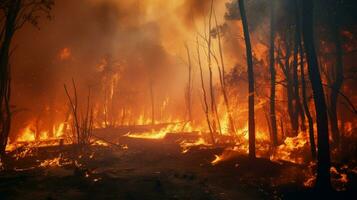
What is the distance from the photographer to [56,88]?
137 ft

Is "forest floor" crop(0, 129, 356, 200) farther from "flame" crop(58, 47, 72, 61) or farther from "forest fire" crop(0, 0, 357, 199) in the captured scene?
"flame" crop(58, 47, 72, 61)

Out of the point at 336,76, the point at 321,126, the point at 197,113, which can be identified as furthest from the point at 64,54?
the point at 321,126

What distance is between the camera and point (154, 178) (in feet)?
52.7

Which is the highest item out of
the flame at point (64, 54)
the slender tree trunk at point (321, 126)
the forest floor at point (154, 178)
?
the flame at point (64, 54)

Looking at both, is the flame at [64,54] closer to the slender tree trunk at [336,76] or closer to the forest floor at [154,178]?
the forest floor at [154,178]

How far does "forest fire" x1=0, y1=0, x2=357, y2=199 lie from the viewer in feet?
44.2

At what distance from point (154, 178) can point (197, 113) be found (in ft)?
A: 134

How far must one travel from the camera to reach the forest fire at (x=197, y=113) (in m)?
13.5

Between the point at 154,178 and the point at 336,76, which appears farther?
the point at 336,76

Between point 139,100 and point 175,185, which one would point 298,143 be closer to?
point 175,185

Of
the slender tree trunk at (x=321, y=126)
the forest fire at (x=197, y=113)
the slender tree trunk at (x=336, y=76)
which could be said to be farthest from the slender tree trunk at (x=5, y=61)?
the slender tree trunk at (x=336, y=76)

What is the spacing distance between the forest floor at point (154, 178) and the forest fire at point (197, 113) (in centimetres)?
8

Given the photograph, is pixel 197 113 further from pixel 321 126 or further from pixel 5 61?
pixel 321 126

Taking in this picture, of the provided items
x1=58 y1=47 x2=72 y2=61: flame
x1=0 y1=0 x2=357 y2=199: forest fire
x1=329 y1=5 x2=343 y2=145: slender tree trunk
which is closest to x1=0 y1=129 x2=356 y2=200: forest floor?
x1=0 y1=0 x2=357 y2=199: forest fire
